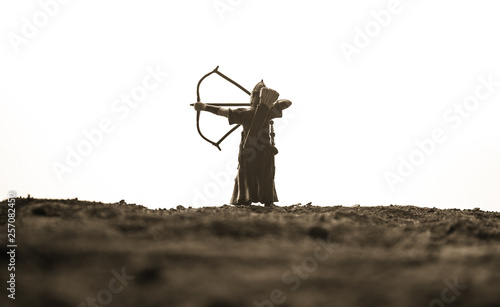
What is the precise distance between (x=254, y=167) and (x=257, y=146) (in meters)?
0.38

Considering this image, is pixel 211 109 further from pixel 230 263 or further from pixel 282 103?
pixel 230 263

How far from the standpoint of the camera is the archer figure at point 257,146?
10.5 m

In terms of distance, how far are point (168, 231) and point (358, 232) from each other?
2.00m

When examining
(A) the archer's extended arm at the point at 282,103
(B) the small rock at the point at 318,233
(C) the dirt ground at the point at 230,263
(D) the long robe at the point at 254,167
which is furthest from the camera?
(A) the archer's extended arm at the point at 282,103

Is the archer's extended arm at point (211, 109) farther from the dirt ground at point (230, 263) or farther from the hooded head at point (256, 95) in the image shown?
the dirt ground at point (230, 263)

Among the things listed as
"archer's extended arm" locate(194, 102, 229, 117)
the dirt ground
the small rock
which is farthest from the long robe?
the small rock

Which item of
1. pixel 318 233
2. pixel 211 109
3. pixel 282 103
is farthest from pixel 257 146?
pixel 318 233

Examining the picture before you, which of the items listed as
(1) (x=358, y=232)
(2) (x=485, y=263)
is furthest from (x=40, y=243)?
(2) (x=485, y=263)

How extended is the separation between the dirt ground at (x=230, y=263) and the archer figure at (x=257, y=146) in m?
3.96

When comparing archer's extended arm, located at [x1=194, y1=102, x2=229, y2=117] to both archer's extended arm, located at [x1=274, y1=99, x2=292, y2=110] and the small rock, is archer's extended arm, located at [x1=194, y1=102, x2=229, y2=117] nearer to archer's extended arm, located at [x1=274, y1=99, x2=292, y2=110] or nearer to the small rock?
archer's extended arm, located at [x1=274, y1=99, x2=292, y2=110]

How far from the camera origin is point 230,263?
5.08 m

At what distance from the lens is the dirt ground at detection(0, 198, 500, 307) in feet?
15.4

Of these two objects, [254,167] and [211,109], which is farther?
[211,109]

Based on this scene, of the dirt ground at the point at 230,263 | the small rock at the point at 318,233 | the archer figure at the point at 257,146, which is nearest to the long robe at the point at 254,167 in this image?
the archer figure at the point at 257,146
